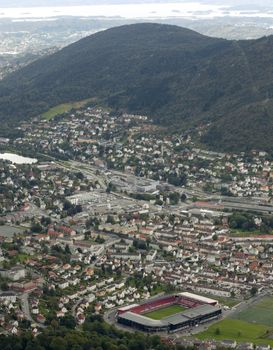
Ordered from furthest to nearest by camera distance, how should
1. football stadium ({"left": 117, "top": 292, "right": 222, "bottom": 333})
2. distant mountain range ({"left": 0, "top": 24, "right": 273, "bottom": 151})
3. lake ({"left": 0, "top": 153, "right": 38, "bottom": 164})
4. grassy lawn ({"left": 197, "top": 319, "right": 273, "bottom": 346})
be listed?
distant mountain range ({"left": 0, "top": 24, "right": 273, "bottom": 151})
lake ({"left": 0, "top": 153, "right": 38, "bottom": 164})
football stadium ({"left": 117, "top": 292, "right": 222, "bottom": 333})
grassy lawn ({"left": 197, "top": 319, "right": 273, "bottom": 346})

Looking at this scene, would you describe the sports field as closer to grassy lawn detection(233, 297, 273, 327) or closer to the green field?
grassy lawn detection(233, 297, 273, 327)

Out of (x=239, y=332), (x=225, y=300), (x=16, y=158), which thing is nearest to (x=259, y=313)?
(x=225, y=300)

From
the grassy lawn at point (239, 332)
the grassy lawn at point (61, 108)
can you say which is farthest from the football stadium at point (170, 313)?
the grassy lawn at point (61, 108)

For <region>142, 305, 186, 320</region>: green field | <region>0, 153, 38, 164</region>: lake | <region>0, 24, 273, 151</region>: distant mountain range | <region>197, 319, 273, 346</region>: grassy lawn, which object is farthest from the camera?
<region>0, 24, 273, 151</region>: distant mountain range

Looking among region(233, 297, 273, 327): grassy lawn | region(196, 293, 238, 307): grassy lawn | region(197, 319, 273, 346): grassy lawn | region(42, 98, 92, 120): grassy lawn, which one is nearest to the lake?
region(42, 98, 92, 120): grassy lawn

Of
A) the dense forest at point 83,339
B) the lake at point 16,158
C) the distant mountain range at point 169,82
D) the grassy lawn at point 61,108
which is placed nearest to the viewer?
the dense forest at point 83,339

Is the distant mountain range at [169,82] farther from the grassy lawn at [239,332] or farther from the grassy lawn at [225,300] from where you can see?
the grassy lawn at [239,332]

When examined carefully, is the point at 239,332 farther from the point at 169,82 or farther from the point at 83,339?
the point at 169,82
